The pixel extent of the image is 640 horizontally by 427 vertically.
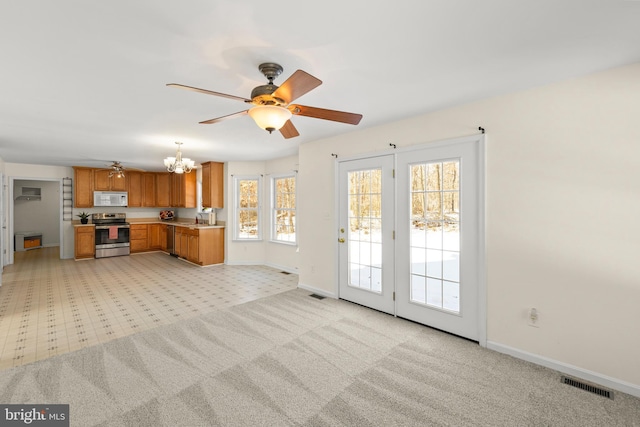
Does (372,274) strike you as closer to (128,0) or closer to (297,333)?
(297,333)

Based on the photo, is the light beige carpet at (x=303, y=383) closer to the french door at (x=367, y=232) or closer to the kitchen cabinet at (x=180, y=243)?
the french door at (x=367, y=232)

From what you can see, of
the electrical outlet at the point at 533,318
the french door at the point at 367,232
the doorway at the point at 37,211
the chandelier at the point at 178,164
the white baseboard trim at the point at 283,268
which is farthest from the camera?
the doorway at the point at 37,211

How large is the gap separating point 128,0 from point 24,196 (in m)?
11.5

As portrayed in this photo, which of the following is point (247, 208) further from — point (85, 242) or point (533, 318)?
point (533, 318)

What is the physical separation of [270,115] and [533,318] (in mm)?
2957

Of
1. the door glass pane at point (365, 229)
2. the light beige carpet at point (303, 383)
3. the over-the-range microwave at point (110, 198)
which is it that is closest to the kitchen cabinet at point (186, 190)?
the over-the-range microwave at point (110, 198)

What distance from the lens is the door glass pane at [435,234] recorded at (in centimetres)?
316

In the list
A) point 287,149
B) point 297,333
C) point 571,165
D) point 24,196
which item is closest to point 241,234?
point 287,149

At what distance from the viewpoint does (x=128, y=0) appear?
145 cm

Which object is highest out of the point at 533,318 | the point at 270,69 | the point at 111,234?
the point at 270,69

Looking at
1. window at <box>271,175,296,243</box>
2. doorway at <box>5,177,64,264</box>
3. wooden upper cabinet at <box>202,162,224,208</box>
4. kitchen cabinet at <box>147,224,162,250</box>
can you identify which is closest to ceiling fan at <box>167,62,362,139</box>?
window at <box>271,175,296,243</box>

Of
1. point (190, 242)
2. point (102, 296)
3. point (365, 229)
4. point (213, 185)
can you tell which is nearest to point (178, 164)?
point (213, 185)

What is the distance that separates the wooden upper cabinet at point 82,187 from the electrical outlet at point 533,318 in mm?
9850

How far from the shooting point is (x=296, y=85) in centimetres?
176
